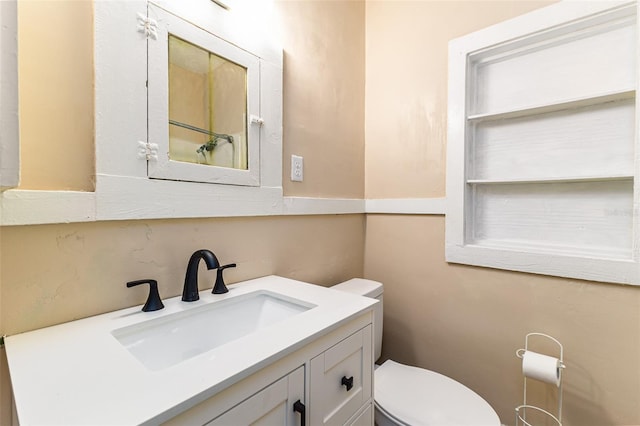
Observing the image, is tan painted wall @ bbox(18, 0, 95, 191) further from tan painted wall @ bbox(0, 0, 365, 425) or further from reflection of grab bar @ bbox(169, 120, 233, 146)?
reflection of grab bar @ bbox(169, 120, 233, 146)

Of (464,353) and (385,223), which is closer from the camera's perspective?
(464,353)

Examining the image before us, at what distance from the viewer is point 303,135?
132 centimetres

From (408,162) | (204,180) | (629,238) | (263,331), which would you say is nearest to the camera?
(263,331)

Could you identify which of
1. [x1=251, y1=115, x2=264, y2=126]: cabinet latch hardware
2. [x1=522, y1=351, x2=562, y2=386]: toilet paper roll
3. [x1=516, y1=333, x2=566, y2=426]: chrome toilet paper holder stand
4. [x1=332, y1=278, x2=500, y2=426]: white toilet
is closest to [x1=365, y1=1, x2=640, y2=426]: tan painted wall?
[x1=516, y1=333, x2=566, y2=426]: chrome toilet paper holder stand

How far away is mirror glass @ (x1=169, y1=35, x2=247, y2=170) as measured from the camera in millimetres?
885

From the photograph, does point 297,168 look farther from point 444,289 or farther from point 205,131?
point 444,289

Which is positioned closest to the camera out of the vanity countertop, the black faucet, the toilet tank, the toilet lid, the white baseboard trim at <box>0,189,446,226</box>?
the vanity countertop

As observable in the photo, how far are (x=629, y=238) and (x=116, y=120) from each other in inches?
68.3

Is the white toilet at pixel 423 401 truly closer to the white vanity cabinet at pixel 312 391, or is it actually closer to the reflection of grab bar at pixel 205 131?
the white vanity cabinet at pixel 312 391

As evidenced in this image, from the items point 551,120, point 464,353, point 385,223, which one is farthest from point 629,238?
point 385,223

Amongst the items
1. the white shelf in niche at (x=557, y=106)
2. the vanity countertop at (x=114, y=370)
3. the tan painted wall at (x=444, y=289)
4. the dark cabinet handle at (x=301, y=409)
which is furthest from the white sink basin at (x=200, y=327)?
the white shelf in niche at (x=557, y=106)

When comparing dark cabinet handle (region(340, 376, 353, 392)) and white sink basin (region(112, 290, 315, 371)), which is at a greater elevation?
white sink basin (region(112, 290, 315, 371))

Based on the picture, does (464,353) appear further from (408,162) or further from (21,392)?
(21,392)

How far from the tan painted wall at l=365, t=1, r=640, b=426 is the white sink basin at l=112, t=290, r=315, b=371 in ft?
2.77
